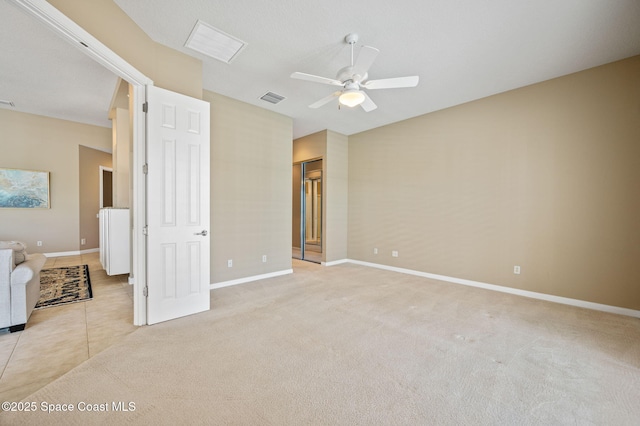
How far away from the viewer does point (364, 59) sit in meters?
2.38

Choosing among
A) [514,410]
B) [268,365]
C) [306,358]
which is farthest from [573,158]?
[268,365]

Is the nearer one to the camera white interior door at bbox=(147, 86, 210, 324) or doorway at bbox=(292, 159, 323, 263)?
white interior door at bbox=(147, 86, 210, 324)

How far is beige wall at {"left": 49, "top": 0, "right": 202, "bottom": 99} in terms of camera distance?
6.33ft

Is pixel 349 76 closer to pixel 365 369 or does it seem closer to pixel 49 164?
pixel 365 369

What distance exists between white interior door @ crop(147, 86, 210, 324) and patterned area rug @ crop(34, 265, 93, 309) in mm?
1567

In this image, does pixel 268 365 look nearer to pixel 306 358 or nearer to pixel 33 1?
pixel 306 358

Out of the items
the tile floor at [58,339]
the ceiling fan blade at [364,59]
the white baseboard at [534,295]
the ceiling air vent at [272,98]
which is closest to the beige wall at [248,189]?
the ceiling air vent at [272,98]

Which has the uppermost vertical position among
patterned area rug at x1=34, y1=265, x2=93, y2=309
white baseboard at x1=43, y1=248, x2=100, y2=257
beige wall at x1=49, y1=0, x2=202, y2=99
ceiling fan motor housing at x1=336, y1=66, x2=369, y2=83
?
beige wall at x1=49, y1=0, x2=202, y2=99

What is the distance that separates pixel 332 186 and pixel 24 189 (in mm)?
6593

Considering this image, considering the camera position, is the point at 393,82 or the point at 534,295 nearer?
the point at 393,82

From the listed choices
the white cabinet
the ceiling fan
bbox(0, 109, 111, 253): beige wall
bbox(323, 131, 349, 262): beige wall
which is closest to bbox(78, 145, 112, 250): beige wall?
bbox(0, 109, 111, 253): beige wall

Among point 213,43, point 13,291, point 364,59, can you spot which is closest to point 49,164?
point 13,291

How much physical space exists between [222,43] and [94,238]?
6713 millimetres

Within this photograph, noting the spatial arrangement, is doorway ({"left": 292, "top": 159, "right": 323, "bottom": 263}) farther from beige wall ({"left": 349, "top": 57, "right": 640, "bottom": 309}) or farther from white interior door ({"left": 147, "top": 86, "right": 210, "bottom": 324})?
white interior door ({"left": 147, "top": 86, "right": 210, "bottom": 324})
